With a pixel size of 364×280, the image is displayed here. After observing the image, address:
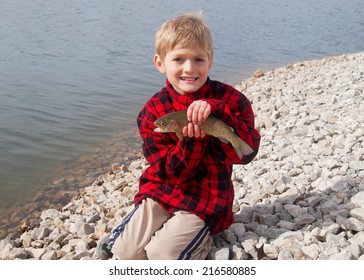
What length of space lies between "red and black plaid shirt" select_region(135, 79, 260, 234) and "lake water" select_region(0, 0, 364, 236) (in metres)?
3.65

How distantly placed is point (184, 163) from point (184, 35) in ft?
3.41

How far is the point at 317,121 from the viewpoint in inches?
281

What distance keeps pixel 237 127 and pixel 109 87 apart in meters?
10.0

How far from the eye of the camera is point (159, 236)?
3.45m

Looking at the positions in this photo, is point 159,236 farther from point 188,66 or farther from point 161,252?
point 188,66

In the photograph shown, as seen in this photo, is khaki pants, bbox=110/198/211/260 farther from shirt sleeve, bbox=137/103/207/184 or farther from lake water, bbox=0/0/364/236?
lake water, bbox=0/0/364/236

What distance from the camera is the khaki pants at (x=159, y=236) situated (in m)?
3.38

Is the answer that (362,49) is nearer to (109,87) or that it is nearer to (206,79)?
(109,87)

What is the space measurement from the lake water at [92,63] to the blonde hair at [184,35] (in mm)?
4168

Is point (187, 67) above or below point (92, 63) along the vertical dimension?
above

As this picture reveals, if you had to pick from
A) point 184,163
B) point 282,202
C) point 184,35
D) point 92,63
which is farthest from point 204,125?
point 92,63

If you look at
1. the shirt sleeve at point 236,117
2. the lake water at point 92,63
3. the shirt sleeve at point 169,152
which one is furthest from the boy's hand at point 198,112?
the lake water at point 92,63

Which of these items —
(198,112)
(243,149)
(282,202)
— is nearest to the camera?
(198,112)

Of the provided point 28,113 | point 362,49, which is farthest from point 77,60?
point 362,49
